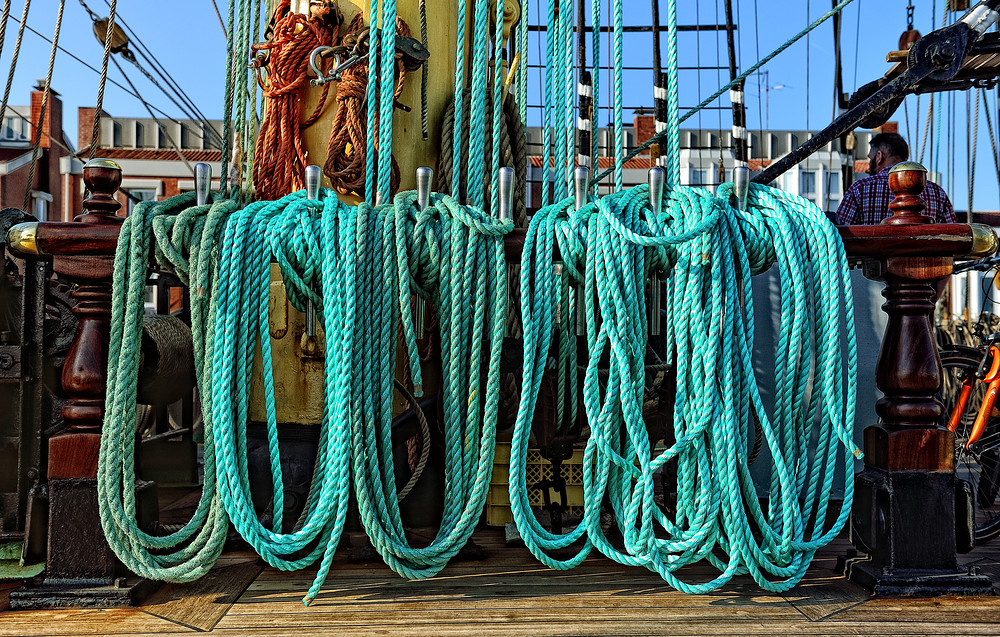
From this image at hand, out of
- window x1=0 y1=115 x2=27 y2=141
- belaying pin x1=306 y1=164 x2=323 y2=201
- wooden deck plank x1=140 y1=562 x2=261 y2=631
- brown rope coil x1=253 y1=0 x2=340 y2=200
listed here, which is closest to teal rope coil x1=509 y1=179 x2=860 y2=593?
belaying pin x1=306 y1=164 x2=323 y2=201

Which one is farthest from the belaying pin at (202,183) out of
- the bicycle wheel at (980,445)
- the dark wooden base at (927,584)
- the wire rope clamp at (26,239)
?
the bicycle wheel at (980,445)

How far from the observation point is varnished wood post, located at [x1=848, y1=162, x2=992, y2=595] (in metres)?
1.75

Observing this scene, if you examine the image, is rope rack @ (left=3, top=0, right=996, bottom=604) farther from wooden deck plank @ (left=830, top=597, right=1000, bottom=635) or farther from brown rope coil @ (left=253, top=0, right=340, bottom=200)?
brown rope coil @ (left=253, top=0, right=340, bottom=200)

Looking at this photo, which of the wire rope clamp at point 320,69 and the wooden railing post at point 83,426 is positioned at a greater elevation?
the wire rope clamp at point 320,69

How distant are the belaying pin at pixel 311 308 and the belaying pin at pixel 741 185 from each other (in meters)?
0.96

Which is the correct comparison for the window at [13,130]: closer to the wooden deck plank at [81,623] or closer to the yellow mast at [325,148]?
the yellow mast at [325,148]

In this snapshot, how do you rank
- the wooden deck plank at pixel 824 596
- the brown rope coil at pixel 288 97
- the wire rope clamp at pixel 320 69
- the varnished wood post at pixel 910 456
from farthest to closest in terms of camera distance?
the brown rope coil at pixel 288 97 < the wire rope clamp at pixel 320 69 < the varnished wood post at pixel 910 456 < the wooden deck plank at pixel 824 596

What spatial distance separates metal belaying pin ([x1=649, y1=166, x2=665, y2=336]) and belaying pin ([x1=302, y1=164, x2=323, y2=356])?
760mm

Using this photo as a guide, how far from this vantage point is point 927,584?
1.73 m

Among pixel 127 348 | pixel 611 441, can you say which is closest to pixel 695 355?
pixel 611 441

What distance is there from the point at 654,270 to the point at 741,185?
28cm

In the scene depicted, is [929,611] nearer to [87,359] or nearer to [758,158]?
[87,359]

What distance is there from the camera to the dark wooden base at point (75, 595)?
65.3 inches

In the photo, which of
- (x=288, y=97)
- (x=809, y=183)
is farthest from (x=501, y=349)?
(x=809, y=183)
